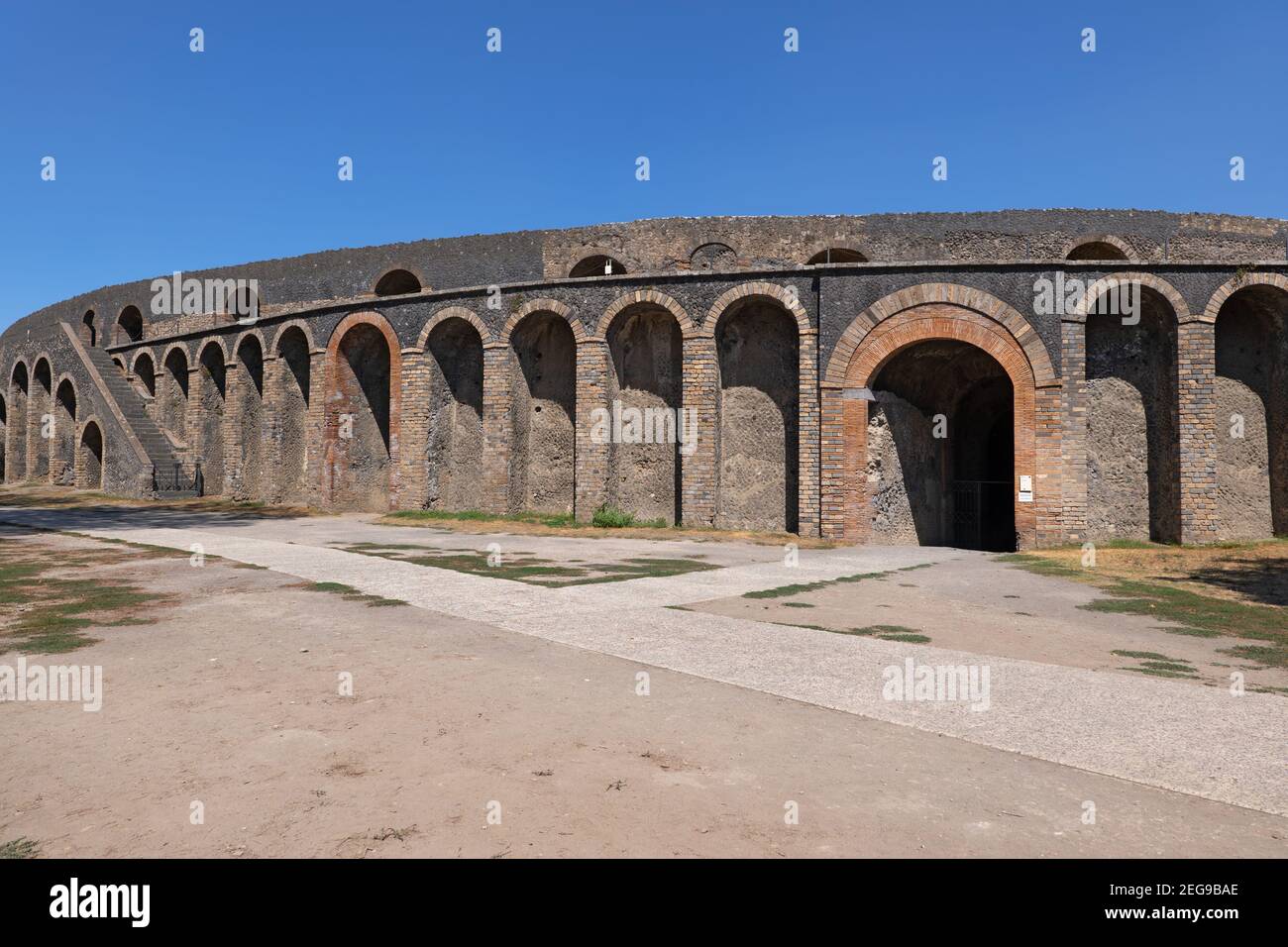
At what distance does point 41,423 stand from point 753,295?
33.9 meters

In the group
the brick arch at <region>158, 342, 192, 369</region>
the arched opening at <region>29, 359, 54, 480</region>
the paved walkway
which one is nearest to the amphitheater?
the brick arch at <region>158, 342, 192, 369</region>

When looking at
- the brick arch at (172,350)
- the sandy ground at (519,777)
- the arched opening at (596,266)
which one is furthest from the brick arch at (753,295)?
the brick arch at (172,350)

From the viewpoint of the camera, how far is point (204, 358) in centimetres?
2594

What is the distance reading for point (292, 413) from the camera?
2303cm

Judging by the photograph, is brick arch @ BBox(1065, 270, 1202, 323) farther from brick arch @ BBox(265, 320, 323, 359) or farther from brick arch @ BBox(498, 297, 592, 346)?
brick arch @ BBox(265, 320, 323, 359)

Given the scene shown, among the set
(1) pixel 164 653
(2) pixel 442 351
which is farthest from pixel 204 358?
(1) pixel 164 653

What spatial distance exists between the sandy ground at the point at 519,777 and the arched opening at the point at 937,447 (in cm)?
1189

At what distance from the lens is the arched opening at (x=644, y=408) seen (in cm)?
1731

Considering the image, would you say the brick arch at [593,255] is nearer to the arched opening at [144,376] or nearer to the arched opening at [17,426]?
the arched opening at [144,376]

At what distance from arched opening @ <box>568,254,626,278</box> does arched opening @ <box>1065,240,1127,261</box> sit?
41.3ft

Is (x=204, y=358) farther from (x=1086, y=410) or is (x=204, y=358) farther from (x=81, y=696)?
(x=1086, y=410)

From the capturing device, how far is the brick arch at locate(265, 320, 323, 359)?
842 inches

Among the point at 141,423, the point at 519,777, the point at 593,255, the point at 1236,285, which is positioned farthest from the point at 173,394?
the point at 1236,285
